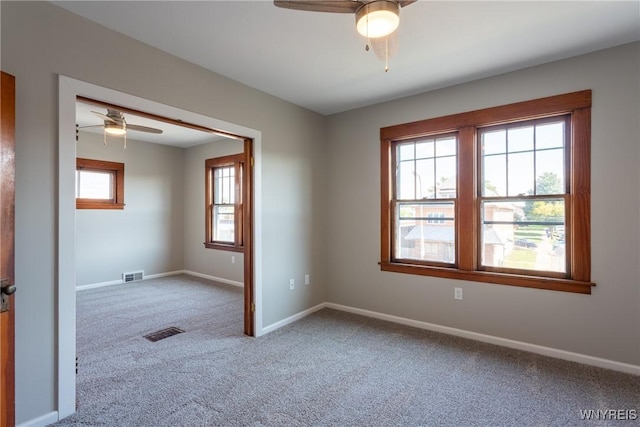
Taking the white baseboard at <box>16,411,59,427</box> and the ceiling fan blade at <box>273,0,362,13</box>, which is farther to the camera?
the white baseboard at <box>16,411,59,427</box>

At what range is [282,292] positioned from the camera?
362 cm

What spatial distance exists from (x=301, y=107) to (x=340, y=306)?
2630 mm

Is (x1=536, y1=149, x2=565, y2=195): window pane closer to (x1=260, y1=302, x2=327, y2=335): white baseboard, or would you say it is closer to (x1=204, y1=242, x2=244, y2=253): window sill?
(x1=260, y1=302, x2=327, y2=335): white baseboard

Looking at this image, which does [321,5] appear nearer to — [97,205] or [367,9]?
[367,9]

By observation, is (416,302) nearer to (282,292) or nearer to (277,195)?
(282,292)

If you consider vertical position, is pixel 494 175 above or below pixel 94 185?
below

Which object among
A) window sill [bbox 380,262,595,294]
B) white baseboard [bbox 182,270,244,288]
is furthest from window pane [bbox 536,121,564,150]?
white baseboard [bbox 182,270,244,288]

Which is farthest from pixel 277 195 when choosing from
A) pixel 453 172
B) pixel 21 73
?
pixel 21 73

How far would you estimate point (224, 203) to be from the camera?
19.2 feet

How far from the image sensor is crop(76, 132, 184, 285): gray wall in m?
5.23

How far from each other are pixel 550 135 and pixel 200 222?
5687 mm

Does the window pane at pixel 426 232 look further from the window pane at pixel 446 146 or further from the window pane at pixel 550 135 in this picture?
the window pane at pixel 550 135

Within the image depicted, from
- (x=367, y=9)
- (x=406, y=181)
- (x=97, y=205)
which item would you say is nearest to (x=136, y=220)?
(x=97, y=205)

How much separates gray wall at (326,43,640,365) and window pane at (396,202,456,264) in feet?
0.88
